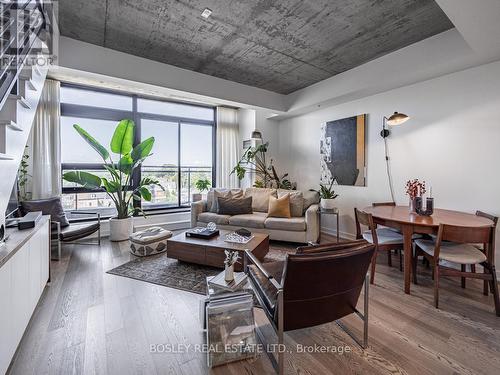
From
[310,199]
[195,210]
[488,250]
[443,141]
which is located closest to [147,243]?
[195,210]

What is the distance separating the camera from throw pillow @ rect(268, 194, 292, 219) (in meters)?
4.09

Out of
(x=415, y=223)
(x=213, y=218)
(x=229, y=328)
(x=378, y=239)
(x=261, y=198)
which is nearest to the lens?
(x=229, y=328)

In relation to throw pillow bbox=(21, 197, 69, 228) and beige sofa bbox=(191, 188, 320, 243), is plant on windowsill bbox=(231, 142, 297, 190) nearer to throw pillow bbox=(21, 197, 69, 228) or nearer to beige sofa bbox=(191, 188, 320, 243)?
beige sofa bbox=(191, 188, 320, 243)

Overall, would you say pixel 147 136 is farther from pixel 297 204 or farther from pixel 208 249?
pixel 297 204

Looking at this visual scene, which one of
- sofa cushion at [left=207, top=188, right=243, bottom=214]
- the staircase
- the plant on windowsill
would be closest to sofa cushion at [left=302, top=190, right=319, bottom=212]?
the plant on windowsill

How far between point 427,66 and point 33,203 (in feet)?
18.6

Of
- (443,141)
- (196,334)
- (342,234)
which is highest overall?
(443,141)

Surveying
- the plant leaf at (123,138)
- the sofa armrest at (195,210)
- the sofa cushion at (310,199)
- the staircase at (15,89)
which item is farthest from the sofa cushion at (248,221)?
the staircase at (15,89)

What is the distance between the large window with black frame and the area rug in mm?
2074

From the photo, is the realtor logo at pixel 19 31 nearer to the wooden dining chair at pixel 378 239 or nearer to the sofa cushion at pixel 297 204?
the wooden dining chair at pixel 378 239

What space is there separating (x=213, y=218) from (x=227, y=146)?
2.15 m

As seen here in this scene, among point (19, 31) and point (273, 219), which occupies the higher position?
point (19, 31)

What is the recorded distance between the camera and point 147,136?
4.92 m

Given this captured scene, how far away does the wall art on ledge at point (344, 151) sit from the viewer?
4.08 meters
